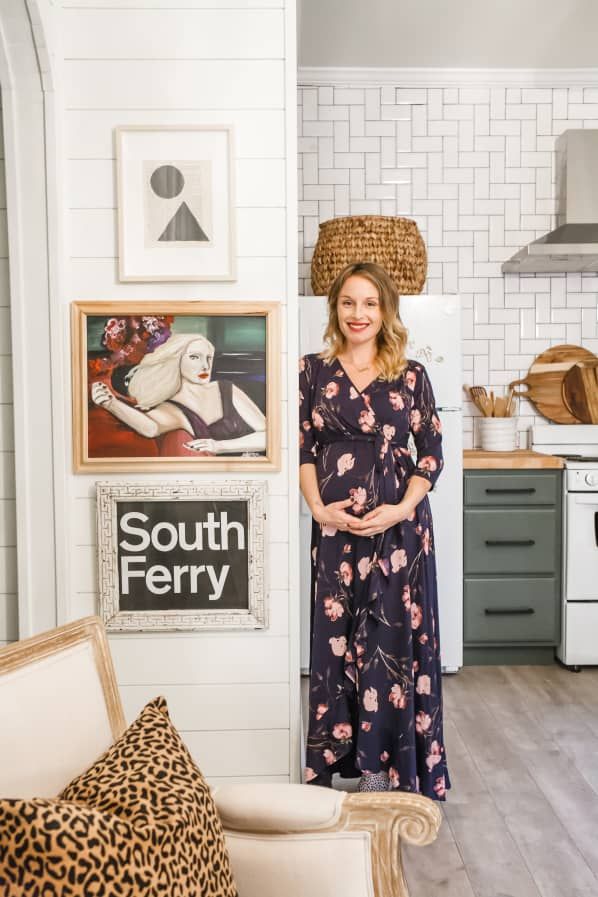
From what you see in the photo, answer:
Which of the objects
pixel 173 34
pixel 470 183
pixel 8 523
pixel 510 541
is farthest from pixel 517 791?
pixel 470 183

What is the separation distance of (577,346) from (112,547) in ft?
9.49

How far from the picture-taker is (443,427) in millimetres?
3377

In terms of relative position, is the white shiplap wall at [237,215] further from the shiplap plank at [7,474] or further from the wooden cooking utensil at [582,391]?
the wooden cooking utensil at [582,391]

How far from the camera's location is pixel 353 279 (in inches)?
88.7

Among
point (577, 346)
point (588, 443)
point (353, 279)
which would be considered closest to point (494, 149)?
point (577, 346)

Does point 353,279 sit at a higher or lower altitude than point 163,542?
higher

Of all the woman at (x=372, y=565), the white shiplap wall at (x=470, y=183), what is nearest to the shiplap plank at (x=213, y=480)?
the woman at (x=372, y=565)

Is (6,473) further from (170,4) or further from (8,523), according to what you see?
(170,4)

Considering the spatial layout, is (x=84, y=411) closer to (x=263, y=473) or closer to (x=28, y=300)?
(x=28, y=300)

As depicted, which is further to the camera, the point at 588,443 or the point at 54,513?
the point at 588,443

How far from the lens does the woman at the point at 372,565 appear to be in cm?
222

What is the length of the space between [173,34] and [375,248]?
1.47m

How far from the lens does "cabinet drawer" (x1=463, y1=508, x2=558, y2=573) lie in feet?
11.6

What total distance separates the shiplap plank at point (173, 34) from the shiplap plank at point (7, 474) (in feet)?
3.54
